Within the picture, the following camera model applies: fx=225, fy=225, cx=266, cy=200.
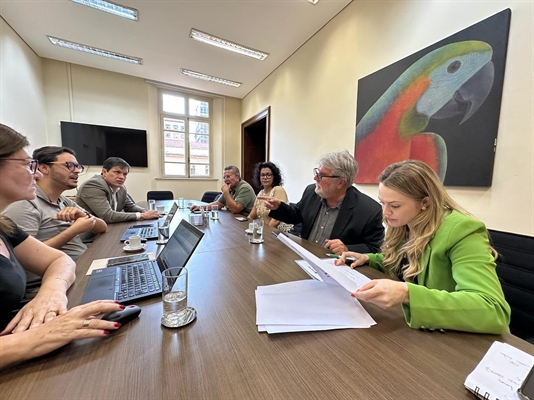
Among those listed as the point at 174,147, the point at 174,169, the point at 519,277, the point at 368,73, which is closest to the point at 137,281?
the point at 519,277

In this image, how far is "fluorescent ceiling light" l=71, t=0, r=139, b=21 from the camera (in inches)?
110

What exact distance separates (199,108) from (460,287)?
628 cm

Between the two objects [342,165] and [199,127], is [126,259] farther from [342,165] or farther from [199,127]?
[199,127]

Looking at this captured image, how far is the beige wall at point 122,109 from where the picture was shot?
4.33 m

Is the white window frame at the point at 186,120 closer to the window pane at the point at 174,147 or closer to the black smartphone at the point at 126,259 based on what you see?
the window pane at the point at 174,147

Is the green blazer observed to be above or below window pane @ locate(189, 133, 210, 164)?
below

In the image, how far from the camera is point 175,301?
0.68 meters

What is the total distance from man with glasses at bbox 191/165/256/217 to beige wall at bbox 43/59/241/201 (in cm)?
314

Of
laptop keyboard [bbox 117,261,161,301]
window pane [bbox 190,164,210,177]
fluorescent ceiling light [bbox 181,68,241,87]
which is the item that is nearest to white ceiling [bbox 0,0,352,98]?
fluorescent ceiling light [bbox 181,68,241,87]

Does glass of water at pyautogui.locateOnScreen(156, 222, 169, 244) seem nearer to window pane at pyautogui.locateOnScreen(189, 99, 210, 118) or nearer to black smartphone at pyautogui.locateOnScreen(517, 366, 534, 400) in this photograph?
black smartphone at pyautogui.locateOnScreen(517, 366, 534, 400)

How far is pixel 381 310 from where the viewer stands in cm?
72

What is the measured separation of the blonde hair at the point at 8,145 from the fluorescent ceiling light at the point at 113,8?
2986 mm

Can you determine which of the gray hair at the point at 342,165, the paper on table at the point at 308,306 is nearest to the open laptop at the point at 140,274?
the paper on table at the point at 308,306

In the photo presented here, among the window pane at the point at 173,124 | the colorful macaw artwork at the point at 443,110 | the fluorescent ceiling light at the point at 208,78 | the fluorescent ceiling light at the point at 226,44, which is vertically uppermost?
the fluorescent ceiling light at the point at 226,44
